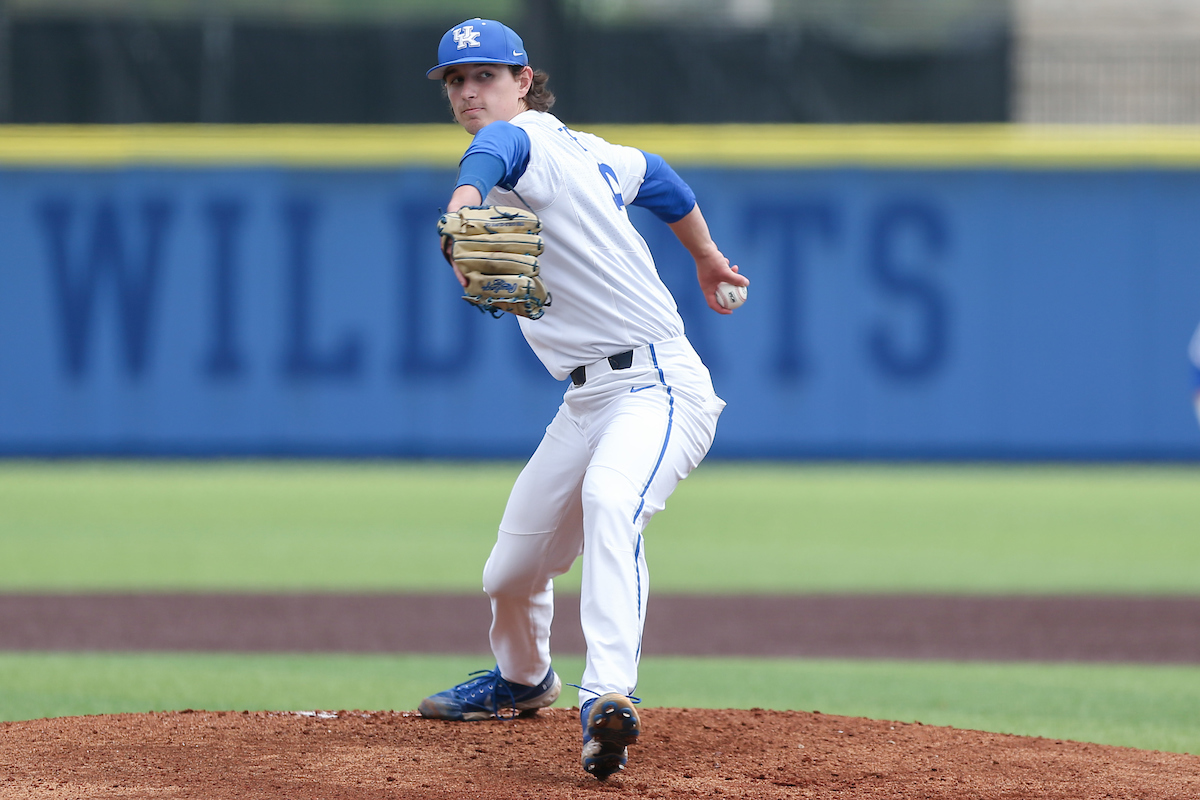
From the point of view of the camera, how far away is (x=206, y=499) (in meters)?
11.6

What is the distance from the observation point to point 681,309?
14.3m

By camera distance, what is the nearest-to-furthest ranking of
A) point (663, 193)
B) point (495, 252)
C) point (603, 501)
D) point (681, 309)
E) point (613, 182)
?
point (495, 252)
point (603, 501)
point (613, 182)
point (663, 193)
point (681, 309)

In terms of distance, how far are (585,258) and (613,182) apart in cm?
26

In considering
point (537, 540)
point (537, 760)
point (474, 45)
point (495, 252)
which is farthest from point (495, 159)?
point (537, 760)

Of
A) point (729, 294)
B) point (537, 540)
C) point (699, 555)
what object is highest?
point (729, 294)

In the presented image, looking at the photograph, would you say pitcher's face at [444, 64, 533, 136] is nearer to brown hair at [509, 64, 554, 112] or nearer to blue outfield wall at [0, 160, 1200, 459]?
brown hair at [509, 64, 554, 112]

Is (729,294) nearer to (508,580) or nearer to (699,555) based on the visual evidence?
(508,580)

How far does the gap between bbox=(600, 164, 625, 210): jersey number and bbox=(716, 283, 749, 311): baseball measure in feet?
1.66

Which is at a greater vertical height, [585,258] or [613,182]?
[613,182]

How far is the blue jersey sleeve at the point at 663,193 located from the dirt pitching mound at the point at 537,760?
146cm

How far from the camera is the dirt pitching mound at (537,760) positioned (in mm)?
3484

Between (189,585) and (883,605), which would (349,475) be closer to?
(189,585)

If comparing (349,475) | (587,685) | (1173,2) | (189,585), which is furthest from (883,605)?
(1173,2)

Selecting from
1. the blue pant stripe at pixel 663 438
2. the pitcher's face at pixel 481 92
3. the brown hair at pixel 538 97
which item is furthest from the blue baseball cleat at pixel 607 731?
the brown hair at pixel 538 97
